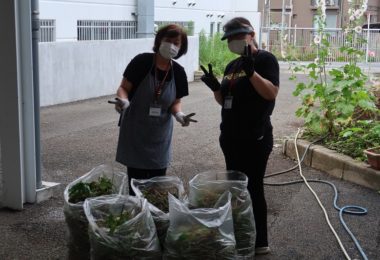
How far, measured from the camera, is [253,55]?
369 cm

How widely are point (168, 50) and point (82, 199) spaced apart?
123 centimetres

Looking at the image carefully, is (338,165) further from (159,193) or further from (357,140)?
(159,193)

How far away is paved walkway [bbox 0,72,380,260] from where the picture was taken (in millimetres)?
4211

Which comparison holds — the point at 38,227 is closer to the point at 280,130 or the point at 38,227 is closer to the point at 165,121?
the point at 165,121

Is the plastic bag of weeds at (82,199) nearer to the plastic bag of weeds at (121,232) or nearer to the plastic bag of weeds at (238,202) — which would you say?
the plastic bag of weeds at (121,232)

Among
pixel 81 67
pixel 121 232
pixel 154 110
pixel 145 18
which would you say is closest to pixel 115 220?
pixel 121 232

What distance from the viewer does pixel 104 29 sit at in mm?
14820

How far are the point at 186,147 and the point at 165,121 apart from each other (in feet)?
12.8

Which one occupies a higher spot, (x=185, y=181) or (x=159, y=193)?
(x=159, y=193)

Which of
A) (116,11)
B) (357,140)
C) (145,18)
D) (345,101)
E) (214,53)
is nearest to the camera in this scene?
(357,140)

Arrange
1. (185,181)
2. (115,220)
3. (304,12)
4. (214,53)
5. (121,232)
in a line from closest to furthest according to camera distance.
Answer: (121,232), (115,220), (185,181), (214,53), (304,12)

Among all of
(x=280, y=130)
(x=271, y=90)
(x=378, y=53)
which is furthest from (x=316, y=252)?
(x=378, y=53)

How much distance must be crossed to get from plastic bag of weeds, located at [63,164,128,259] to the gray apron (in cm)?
15

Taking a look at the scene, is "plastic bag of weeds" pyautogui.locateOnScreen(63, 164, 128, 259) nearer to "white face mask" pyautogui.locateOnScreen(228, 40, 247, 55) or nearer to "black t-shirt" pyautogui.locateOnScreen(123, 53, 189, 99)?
"black t-shirt" pyautogui.locateOnScreen(123, 53, 189, 99)
